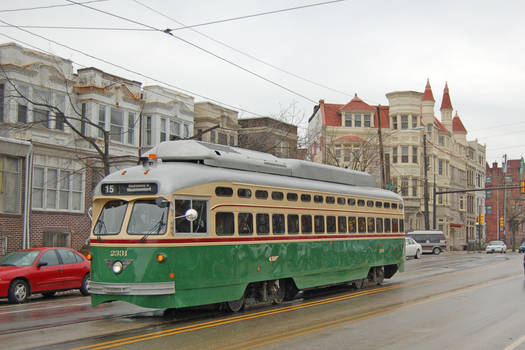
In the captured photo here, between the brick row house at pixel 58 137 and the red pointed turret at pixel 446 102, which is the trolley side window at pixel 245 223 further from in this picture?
the red pointed turret at pixel 446 102

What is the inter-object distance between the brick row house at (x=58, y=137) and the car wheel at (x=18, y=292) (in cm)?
750

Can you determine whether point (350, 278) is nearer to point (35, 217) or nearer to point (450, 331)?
point (450, 331)

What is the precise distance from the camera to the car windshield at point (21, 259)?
56.7ft

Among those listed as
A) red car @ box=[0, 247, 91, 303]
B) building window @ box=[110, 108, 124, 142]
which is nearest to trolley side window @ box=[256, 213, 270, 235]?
red car @ box=[0, 247, 91, 303]

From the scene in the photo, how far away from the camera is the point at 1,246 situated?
2736 centimetres

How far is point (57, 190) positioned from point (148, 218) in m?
20.0

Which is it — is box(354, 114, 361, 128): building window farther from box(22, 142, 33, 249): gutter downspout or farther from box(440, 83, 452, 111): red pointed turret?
box(22, 142, 33, 249): gutter downspout

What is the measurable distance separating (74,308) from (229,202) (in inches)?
193

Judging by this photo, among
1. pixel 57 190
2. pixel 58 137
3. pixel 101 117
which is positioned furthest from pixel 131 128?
pixel 57 190

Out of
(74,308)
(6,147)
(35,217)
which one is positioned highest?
(6,147)

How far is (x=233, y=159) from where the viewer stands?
1400 centimetres

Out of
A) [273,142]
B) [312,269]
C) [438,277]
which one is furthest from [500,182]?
[312,269]

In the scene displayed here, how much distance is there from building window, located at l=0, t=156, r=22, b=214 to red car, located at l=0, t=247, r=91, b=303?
34.5ft

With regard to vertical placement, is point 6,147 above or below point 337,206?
above
